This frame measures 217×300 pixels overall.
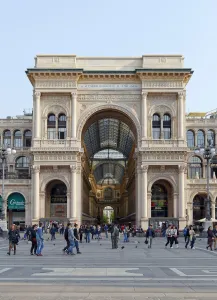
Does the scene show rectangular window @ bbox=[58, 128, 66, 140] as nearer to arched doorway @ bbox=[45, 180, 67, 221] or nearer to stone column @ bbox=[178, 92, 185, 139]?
arched doorway @ bbox=[45, 180, 67, 221]

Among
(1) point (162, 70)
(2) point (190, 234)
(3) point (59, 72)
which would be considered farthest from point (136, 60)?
(2) point (190, 234)

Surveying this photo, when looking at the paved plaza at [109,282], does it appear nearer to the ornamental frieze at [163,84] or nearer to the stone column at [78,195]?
the stone column at [78,195]

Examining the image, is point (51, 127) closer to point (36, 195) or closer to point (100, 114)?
point (100, 114)

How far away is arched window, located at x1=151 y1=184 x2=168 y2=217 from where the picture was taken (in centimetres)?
7824

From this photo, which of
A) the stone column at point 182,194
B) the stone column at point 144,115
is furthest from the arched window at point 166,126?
the stone column at point 182,194

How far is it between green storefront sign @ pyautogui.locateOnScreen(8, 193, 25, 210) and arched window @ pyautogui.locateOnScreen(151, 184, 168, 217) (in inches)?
731

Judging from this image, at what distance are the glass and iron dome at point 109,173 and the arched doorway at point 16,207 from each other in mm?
69823

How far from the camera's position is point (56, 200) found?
79.2 meters

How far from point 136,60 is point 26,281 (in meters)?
62.3

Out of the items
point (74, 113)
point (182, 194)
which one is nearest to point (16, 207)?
point (74, 113)

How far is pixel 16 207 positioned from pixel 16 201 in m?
0.91

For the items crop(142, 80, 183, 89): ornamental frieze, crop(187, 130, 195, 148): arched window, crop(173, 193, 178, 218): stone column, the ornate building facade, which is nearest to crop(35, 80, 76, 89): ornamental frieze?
the ornate building facade

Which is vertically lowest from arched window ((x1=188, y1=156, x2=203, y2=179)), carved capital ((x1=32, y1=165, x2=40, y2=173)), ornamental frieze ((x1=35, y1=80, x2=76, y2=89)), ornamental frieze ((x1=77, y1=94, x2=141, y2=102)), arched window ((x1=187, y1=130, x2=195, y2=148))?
carved capital ((x1=32, y1=165, x2=40, y2=173))

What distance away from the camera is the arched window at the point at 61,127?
250ft
